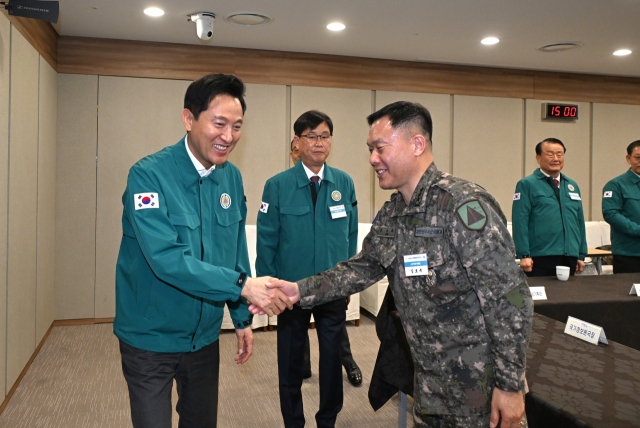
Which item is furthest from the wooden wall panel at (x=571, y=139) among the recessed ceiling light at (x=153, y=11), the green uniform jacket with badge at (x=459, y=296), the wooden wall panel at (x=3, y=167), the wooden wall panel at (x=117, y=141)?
the wooden wall panel at (x=3, y=167)

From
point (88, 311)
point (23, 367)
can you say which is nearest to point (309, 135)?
point (23, 367)

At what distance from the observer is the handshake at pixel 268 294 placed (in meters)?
1.95

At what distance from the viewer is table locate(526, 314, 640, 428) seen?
1.44 metres

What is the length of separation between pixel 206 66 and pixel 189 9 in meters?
1.29

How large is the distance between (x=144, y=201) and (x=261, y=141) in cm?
437

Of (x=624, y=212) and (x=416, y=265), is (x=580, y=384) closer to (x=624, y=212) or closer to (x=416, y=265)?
(x=416, y=265)

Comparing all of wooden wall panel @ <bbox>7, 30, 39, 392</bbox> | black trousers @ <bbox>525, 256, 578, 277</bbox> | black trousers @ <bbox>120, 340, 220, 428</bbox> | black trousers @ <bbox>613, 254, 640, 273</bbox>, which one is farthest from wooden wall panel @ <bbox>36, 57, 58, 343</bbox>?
black trousers @ <bbox>613, 254, 640, 273</bbox>

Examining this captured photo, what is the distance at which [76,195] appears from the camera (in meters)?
5.45

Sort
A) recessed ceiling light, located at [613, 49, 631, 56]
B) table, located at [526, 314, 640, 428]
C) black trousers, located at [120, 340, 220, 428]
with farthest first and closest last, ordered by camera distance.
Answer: recessed ceiling light, located at [613, 49, 631, 56] < black trousers, located at [120, 340, 220, 428] < table, located at [526, 314, 640, 428]

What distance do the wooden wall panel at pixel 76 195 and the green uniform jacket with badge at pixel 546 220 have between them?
14.7 feet

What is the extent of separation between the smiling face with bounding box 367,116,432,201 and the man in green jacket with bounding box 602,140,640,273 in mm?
3404

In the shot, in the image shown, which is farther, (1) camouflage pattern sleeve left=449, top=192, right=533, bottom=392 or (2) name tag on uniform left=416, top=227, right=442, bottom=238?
(2) name tag on uniform left=416, top=227, right=442, bottom=238

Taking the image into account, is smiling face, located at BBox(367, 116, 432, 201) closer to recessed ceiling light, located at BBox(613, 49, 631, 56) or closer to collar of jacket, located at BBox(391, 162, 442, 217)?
collar of jacket, located at BBox(391, 162, 442, 217)

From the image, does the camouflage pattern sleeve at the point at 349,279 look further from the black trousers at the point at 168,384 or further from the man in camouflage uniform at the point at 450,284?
the black trousers at the point at 168,384
